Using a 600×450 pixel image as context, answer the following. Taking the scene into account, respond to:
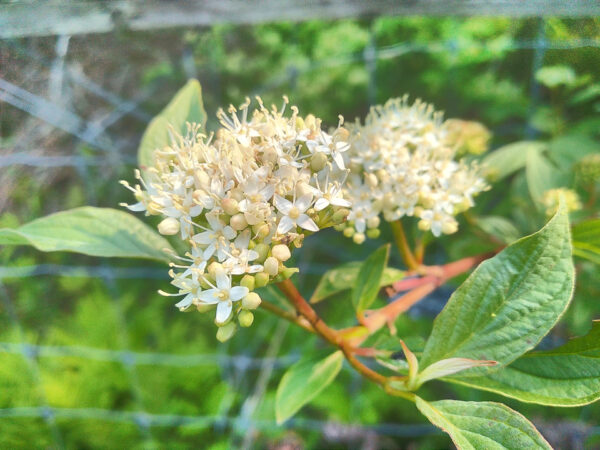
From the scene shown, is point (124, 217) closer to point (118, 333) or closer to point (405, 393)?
point (405, 393)

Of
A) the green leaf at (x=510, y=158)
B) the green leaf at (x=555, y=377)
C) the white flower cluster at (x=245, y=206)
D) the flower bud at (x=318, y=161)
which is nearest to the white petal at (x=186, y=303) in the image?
the white flower cluster at (x=245, y=206)

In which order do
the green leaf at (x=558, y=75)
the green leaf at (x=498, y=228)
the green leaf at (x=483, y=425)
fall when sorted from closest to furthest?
the green leaf at (x=483, y=425) < the green leaf at (x=498, y=228) < the green leaf at (x=558, y=75)

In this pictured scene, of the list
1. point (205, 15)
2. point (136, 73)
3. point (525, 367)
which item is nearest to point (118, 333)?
point (136, 73)

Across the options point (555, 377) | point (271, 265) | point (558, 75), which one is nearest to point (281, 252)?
point (271, 265)

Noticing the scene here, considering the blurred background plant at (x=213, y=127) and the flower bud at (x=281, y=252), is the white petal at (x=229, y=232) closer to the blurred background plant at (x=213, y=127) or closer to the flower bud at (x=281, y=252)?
the flower bud at (x=281, y=252)

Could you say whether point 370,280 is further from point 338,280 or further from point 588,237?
point 588,237
